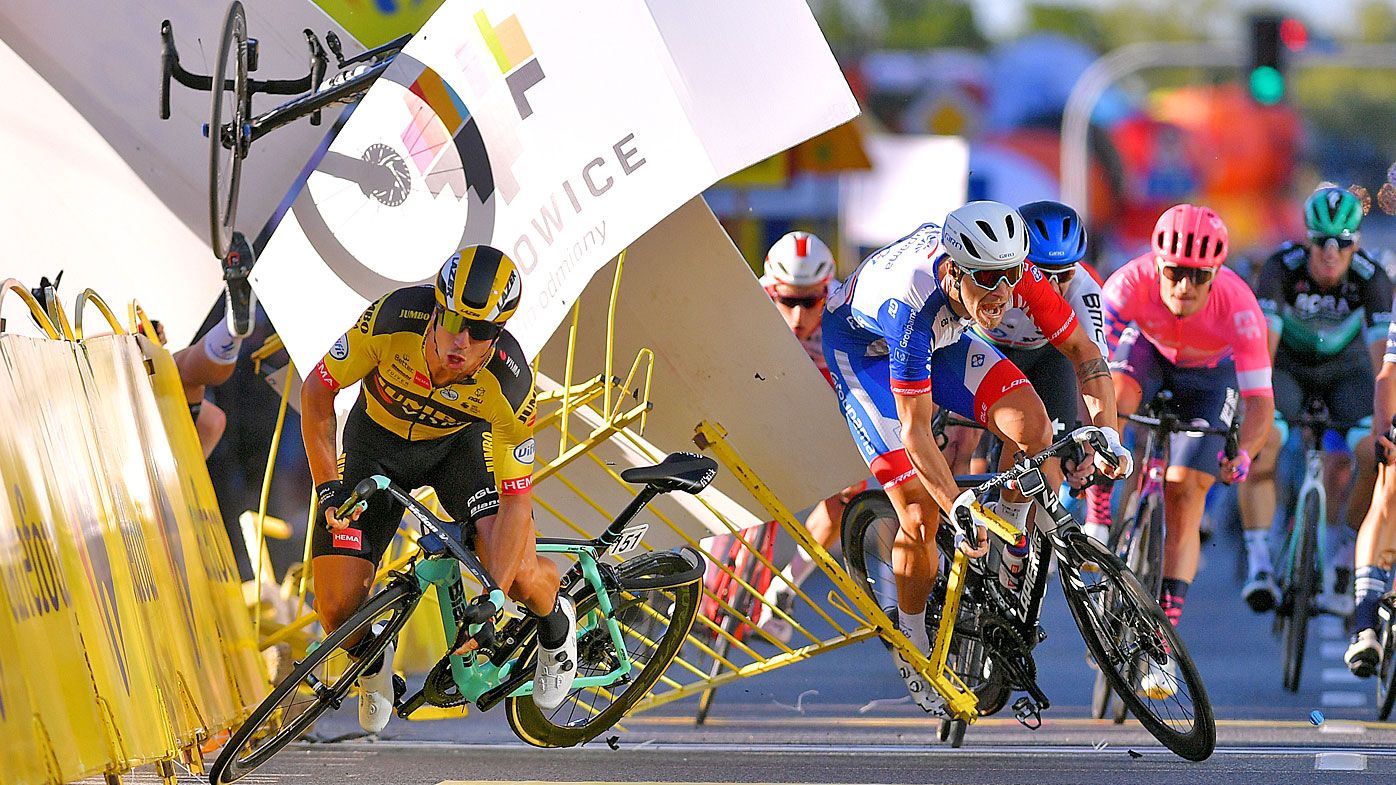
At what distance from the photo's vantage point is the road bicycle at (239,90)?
7.35 metres

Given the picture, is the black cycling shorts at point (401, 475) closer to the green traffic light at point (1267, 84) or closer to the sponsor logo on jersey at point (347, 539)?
the sponsor logo on jersey at point (347, 539)

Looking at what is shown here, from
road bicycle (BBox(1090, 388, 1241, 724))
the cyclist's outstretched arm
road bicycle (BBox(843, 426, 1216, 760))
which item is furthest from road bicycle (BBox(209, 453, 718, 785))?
road bicycle (BBox(1090, 388, 1241, 724))

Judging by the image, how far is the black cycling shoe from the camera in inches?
305

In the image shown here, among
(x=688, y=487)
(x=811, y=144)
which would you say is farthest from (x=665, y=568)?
(x=811, y=144)

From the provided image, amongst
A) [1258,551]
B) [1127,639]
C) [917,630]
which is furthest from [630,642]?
[1258,551]

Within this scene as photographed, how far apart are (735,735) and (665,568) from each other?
1457 millimetres

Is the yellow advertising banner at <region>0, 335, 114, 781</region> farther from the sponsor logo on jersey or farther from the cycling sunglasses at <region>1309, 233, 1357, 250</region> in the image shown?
the cycling sunglasses at <region>1309, 233, 1357, 250</region>

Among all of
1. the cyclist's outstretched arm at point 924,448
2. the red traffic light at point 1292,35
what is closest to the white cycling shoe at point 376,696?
the cyclist's outstretched arm at point 924,448

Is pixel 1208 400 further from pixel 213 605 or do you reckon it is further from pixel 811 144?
Result: pixel 811 144

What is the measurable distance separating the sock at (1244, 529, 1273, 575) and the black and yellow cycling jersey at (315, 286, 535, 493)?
4.57 m

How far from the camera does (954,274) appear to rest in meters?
7.16

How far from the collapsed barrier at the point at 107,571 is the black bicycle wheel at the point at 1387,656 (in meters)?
4.95

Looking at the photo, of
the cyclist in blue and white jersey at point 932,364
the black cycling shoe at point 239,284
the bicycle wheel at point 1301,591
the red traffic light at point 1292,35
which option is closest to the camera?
the cyclist in blue and white jersey at point 932,364

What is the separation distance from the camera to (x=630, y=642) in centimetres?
749
